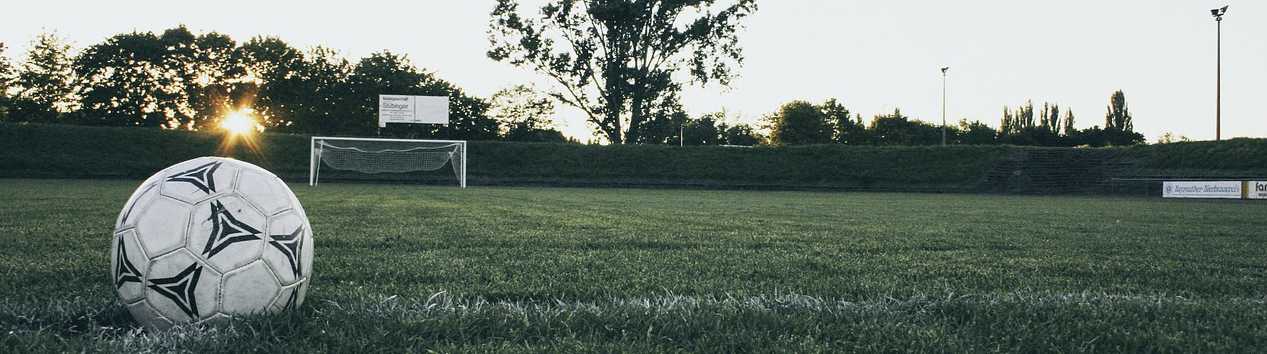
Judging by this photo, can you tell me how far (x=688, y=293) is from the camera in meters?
3.24

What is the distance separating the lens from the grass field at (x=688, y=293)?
216 centimetres

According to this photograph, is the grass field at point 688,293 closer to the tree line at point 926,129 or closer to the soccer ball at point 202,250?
the soccer ball at point 202,250

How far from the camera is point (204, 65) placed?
4366 centimetres

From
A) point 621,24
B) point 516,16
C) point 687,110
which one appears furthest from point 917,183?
point 516,16

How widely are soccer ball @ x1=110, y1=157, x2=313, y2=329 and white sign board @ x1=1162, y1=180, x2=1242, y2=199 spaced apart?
26.5 meters

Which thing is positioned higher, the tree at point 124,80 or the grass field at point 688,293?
the tree at point 124,80

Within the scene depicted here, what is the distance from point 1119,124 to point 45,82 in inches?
3496

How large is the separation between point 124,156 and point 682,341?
1185 inches

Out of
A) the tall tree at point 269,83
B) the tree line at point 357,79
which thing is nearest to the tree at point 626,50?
the tree line at point 357,79

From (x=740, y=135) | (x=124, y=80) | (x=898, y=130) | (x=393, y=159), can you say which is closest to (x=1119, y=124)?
(x=898, y=130)

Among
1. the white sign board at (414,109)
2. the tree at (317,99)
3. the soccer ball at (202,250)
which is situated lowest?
the soccer ball at (202,250)

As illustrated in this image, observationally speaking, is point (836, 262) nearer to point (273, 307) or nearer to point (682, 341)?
point (682, 341)

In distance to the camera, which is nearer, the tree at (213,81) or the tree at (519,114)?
the tree at (213,81)

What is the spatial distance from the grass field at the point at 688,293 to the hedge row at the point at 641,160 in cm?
2278
